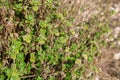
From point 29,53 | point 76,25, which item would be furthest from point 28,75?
point 76,25

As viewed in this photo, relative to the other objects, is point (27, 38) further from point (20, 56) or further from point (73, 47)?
point (73, 47)

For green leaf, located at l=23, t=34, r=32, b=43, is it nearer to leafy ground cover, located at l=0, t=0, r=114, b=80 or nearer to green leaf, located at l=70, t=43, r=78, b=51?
leafy ground cover, located at l=0, t=0, r=114, b=80

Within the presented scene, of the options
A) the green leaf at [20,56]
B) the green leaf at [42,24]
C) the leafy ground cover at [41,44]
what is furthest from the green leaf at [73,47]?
the green leaf at [20,56]

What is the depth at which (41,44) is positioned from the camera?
2096mm

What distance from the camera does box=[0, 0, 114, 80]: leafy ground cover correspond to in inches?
77.9

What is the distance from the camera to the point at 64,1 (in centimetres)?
233

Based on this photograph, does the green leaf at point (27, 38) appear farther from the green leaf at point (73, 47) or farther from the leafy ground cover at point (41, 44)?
the green leaf at point (73, 47)

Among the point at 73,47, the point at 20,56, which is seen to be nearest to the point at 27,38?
A: the point at 20,56

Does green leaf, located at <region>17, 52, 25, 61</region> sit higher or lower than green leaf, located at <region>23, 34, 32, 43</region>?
lower

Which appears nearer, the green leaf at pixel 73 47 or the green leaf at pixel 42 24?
the green leaf at pixel 42 24

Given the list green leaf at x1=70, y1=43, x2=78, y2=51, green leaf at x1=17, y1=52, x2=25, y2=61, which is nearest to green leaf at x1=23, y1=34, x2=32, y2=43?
green leaf at x1=17, y1=52, x2=25, y2=61

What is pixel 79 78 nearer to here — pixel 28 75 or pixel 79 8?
pixel 28 75

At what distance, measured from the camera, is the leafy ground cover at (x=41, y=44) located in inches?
77.9

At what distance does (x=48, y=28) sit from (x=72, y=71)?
338 millimetres
